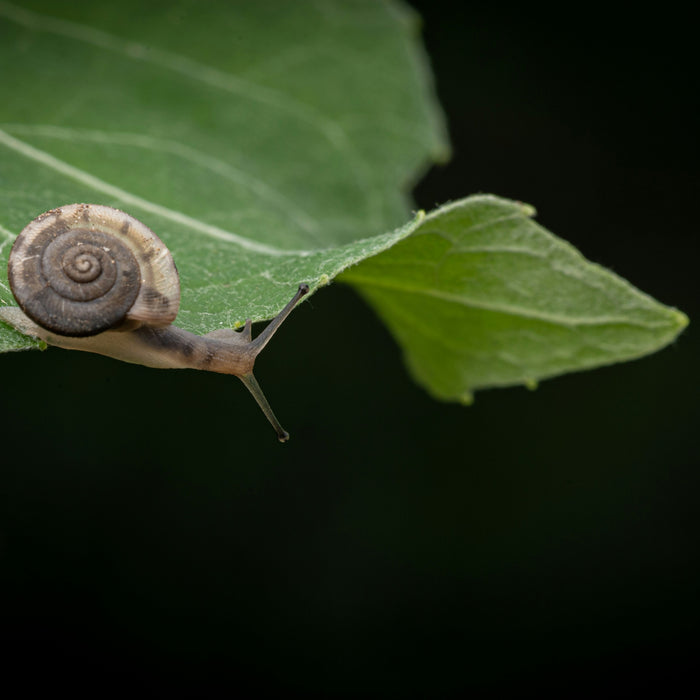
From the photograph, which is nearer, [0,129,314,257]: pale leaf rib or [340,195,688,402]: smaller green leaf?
[340,195,688,402]: smaller green leaf

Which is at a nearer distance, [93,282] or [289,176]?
[93,282]

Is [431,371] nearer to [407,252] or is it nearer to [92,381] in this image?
[407,252]

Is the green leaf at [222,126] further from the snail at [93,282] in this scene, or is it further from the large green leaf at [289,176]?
the snail at [93,282]

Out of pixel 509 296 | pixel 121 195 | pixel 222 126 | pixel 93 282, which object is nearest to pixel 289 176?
pixel 222 126

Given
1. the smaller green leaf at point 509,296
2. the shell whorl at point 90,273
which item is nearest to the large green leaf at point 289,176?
A: the smaller green leaf at point 509,296

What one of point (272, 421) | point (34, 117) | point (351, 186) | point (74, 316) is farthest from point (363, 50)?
point (74, 316)

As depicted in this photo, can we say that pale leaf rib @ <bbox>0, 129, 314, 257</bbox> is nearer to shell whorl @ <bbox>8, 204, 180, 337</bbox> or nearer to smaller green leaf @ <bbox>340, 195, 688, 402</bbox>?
smaller green leaf @ <bbox>340, 195, 688, 402</bbox>

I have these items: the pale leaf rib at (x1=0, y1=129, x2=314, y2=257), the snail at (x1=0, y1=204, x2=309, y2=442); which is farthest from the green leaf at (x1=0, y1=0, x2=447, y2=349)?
the snail at (x1=0, y1=204, x2=309, y2=442)

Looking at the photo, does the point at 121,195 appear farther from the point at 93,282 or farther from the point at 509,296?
the point at 509,296
